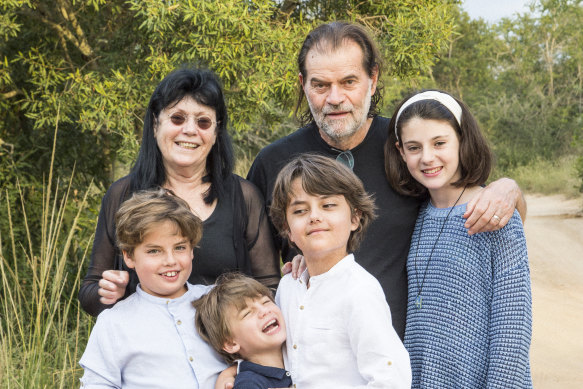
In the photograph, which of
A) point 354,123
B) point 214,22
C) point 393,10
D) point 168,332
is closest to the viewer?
point 168,332

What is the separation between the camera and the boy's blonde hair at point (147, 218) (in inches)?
90.6

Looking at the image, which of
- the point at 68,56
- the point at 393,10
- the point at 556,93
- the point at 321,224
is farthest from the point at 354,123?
the point at 556,93

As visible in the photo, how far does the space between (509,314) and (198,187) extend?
4.43 ft

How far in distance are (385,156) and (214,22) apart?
2.50m

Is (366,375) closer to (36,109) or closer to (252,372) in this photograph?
(252,372)

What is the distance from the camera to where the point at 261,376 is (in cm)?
221

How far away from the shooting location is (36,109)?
5699 millimetres

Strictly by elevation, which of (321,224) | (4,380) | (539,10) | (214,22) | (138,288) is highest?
(539,10)

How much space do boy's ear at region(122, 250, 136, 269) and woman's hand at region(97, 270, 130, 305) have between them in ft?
0.14

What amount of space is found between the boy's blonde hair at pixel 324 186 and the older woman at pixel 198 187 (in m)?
0.30

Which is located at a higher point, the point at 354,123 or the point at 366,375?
the point at 354,123

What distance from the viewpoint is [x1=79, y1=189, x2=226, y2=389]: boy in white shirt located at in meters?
2.28

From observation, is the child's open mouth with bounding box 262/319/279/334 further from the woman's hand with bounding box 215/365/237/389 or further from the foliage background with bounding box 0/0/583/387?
the foliage background with bounding box 0/0/583/387

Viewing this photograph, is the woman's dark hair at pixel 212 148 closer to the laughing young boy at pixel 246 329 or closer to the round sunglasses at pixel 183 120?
the round sunglasses at pixel 183 120
